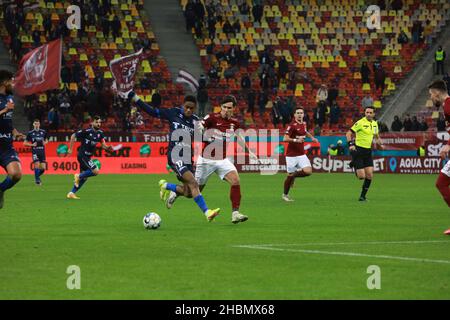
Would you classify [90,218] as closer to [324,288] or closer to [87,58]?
[324,288]

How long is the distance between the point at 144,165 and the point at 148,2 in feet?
50.1

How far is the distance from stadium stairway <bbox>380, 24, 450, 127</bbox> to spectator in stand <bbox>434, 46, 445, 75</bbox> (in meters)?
0.42

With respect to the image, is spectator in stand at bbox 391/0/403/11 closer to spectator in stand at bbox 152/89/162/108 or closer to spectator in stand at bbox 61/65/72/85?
spectator in stand at bbox 152/89/162/108

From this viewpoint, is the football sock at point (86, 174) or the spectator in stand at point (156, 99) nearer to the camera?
the football sock at point (86, 174)

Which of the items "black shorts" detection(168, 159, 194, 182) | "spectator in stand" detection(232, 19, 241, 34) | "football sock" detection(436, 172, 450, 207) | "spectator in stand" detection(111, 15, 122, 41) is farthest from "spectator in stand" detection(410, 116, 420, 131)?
"football sock" detection(436, 172, 450, 207)

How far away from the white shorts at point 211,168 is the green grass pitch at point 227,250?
88cm

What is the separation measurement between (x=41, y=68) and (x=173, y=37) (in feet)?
49.6

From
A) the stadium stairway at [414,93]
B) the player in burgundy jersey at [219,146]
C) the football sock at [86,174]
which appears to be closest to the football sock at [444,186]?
the player in burgundy jersey at [219,146]

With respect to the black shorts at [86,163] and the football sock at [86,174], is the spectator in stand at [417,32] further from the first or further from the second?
the football sock at [86,174]

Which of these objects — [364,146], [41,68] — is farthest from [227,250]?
[41,68]

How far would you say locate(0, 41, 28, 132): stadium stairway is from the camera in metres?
48.0

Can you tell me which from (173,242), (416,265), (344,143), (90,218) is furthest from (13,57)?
(416,265)

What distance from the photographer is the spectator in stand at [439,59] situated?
52.7 metres

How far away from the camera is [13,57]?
164 feet
